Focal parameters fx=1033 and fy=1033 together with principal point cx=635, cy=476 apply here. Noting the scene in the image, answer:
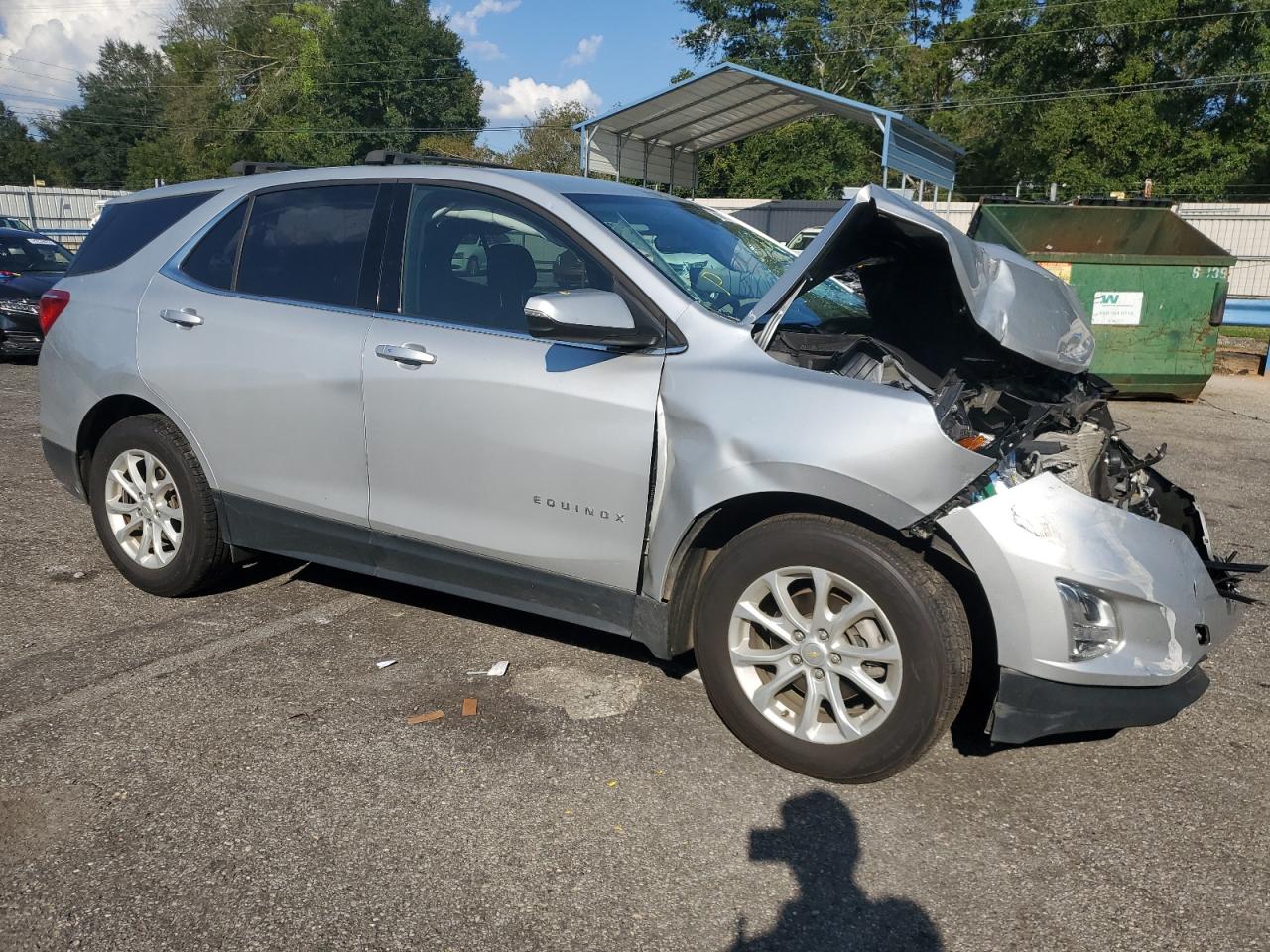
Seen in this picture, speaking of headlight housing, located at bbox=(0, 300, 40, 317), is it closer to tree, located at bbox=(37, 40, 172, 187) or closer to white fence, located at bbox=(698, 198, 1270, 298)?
white fence, located at bbox=(698, 198, 1270, 298)

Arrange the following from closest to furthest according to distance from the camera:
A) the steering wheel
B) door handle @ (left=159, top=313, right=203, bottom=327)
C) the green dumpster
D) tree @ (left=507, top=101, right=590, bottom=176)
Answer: the steering wheel, door handle @ (left=159, top=313, right=203, bottom=327), the green dumpster, tree @ (left=507, top=101, right=590, bottom=176)

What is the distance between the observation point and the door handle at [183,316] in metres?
4.27

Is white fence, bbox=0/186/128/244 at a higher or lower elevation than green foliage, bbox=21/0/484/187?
lower

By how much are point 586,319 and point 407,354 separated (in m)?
0.86

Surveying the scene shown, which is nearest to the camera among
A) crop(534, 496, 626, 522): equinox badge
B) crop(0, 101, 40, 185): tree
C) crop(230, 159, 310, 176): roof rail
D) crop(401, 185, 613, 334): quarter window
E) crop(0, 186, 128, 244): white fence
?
crop(534, 496, 626, 522): equinox badge

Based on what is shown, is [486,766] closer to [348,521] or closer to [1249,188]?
[348,521]

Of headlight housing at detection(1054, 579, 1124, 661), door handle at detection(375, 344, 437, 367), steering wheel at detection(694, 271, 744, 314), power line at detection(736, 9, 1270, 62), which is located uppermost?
power line at detection(736, 9, 1270, 62)

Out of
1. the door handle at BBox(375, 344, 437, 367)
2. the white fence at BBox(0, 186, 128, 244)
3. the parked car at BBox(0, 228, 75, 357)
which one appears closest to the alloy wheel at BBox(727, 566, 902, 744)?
the door handle at BBox(375, 344, 437, 367)

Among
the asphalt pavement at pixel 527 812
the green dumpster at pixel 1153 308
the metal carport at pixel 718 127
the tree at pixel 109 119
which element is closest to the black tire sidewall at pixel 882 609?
the asphalt pavement at pixel 527 812

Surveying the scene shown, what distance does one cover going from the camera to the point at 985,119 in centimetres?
3934

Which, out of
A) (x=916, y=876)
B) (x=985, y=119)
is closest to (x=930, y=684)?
(x=916, y=876)

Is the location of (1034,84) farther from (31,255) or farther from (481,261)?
(481,261)

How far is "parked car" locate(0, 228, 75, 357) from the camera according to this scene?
11719mm

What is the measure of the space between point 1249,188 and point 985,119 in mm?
9730
